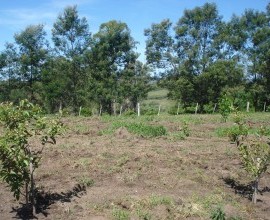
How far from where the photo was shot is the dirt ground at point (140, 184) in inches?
301

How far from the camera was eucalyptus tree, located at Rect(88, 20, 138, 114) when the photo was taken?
133 feet

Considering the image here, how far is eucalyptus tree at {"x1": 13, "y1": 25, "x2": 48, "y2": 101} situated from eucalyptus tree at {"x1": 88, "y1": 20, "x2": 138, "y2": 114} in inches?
280

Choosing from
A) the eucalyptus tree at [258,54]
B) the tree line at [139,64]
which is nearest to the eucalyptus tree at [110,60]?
the tree line at [139,64]

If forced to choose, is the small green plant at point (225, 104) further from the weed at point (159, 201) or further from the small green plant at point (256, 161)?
the weed at point (159, 201)

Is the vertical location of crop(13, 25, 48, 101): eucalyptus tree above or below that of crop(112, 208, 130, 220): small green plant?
above

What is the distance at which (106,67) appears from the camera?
41.5 m

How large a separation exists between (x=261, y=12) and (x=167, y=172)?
37.6 m

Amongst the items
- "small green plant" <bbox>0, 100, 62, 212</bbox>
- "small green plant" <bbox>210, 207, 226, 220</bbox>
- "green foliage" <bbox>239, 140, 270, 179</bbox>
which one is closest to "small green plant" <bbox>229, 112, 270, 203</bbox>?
"green foliage" <bbox>239, 140, 270, 179</bbox>

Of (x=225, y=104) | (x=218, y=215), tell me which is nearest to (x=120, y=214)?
(x=218, y=215)

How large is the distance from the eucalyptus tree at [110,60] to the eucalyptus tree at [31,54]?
7113 mm

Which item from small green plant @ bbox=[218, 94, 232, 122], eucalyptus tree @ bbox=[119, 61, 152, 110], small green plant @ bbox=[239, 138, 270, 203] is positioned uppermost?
eucalyptus tree @ bbox=[119, 61, 152, 110]

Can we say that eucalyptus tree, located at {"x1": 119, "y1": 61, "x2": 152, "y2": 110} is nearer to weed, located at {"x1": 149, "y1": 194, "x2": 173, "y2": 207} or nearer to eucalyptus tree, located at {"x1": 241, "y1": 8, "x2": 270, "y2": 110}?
eucalyptus tree, located at {"x1": 241, "y1": 8, "x2": 270, "y2": 110}

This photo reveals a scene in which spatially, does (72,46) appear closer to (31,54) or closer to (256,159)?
(31,54)

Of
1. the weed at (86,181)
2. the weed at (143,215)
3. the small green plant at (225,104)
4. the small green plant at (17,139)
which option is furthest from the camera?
the small green plant at (225,104)
